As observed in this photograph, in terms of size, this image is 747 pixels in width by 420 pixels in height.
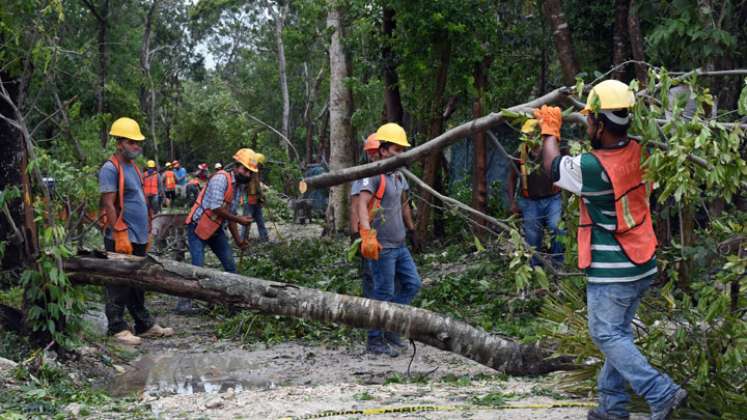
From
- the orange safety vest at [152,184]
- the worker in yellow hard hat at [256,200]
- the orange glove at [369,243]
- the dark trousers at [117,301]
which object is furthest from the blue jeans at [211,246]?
the orange safety vest at [152,184]

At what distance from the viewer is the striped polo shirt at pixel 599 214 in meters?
4.75

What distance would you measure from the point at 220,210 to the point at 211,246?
0.60 meters

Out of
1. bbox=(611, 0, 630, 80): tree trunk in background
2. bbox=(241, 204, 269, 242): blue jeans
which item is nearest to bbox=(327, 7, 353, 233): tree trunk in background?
bbox=(241, 204, 269, 242): blue jeans

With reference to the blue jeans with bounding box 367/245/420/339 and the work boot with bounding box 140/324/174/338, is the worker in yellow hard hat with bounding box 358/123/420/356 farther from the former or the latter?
the work boot with bounding box 140/324/174/338

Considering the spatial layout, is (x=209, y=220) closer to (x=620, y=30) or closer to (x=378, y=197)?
(x=378, y=197)

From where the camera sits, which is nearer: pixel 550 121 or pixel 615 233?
pixel 615 233

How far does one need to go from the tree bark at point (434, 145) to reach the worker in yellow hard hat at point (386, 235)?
1.22 m

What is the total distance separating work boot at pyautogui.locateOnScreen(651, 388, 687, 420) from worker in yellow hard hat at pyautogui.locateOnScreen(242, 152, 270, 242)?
17.3ft

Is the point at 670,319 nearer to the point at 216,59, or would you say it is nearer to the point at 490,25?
the point at 490,25

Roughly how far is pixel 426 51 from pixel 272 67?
2979 cm

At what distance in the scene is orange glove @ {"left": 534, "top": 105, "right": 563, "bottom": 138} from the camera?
16.5 feet

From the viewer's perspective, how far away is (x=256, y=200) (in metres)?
14.3

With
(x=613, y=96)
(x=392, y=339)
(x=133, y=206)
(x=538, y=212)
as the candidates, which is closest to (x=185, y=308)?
(x=133, y=206)

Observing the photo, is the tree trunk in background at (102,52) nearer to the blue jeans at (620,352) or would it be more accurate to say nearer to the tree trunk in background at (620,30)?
the tree trunk in background at (620,30)
